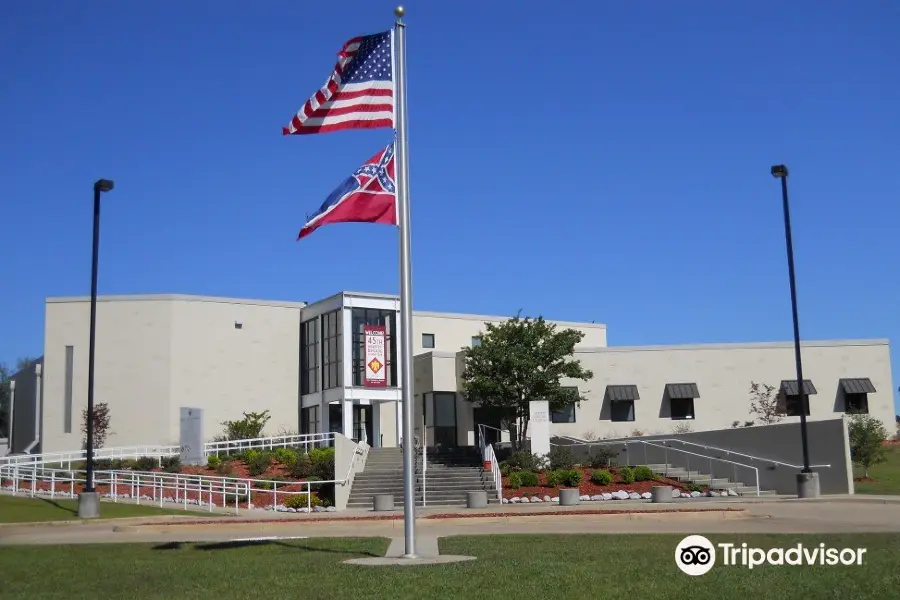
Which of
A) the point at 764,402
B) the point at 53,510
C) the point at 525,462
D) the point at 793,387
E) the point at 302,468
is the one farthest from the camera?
the point at 793,387

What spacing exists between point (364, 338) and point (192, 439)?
9.98 metres

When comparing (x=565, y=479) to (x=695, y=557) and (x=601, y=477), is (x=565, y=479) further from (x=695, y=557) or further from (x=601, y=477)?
(x=695, y=557)

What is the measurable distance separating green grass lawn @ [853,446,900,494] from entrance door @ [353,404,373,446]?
21378 mm

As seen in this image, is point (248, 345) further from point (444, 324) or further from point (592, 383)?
point (592, 383)

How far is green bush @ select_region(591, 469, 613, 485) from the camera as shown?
32781 mm

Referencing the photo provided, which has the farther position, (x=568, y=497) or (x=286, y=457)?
(x=286, y=457)

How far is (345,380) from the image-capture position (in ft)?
150

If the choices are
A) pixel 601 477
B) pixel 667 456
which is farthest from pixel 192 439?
pixel 667 456

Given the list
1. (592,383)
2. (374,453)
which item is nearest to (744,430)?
(592,383)

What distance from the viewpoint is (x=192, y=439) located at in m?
39.0

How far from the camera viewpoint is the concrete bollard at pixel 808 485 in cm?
2934

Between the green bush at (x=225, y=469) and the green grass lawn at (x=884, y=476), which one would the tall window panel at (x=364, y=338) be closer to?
the green bush at (x=225, y=469)

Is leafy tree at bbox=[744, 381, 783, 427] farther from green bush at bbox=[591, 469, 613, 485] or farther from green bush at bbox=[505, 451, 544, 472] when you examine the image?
green bush at bbox=[591, 469, 613, 485]

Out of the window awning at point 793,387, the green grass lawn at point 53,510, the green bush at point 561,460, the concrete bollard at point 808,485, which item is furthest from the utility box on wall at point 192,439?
the window awning at point 793,387
